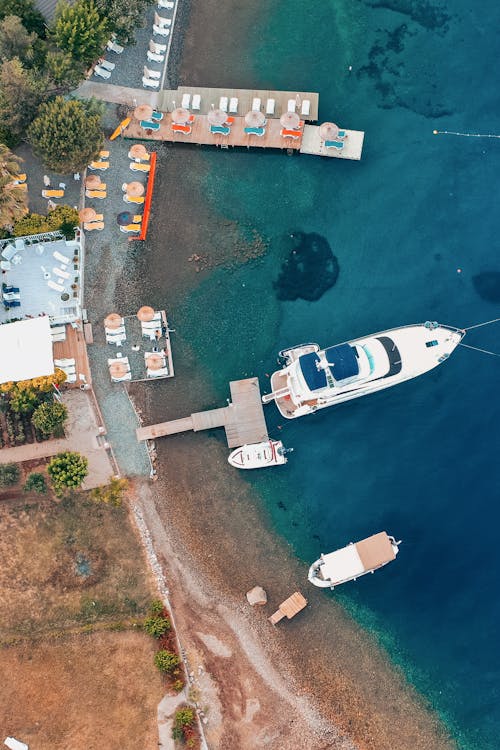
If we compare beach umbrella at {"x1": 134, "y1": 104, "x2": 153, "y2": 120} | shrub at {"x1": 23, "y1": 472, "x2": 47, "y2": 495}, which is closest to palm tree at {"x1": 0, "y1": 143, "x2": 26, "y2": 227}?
beach umbrella at {"x1": 134, "y1": 104, "x2": 153, "y2": 120}

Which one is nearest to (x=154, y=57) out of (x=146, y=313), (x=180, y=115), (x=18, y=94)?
(x=180, y=115)

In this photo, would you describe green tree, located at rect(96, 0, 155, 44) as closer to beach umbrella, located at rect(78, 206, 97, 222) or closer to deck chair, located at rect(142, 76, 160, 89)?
deck chair, located at rect(142, 76, 160, 89)

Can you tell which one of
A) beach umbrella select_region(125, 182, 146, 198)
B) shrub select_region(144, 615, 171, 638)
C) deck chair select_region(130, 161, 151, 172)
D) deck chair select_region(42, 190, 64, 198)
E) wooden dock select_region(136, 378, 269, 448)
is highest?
deck chair select_region(130, 161, 151, 172)

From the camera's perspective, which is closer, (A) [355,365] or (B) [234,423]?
(A) [355,365]

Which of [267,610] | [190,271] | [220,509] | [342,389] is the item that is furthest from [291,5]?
[267,610]

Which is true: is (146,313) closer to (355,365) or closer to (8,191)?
(8,191)

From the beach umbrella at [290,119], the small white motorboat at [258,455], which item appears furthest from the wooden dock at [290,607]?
the beach umbrella at [290,119]
